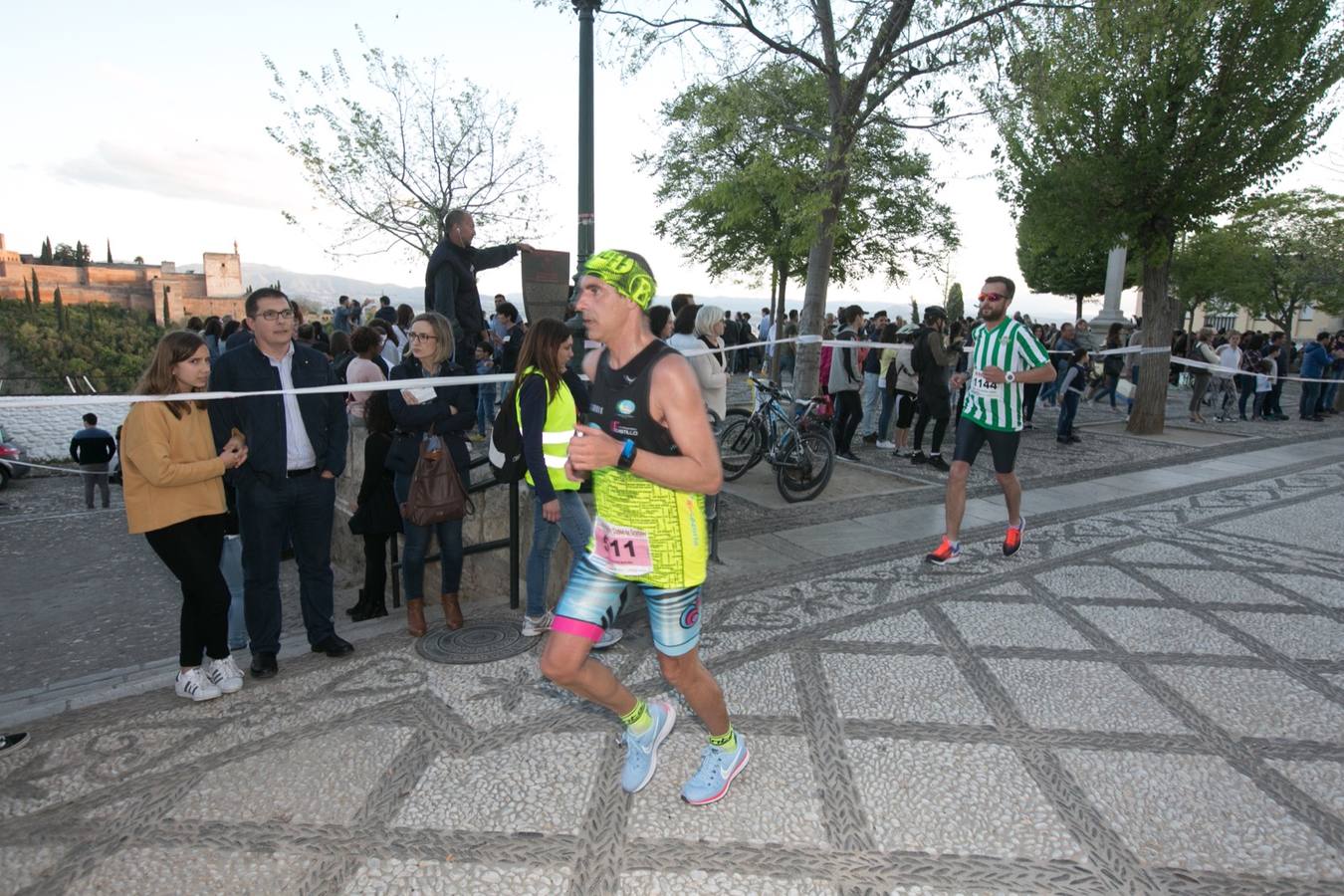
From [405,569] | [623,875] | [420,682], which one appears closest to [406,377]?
[405,569]

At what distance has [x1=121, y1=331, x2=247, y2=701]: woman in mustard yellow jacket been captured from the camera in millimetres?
3232

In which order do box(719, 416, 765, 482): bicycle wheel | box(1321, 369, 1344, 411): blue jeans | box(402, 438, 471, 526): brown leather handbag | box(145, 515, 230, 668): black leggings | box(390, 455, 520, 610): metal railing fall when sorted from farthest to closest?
box(1321, 369, 1344, 411): blue jeans, box(719, 416, 765, 482): bicycle wheel, box(390, 455, 520, 610): metal railing, box(402, 438, 471, 526): brown leather handbag, box(145, 515, 230, 668): black leggings

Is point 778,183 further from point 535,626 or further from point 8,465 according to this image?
point 8,465

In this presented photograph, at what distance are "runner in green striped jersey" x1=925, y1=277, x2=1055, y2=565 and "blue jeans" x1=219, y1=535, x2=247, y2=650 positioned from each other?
426 cm

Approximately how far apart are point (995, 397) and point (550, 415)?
3.33 meters

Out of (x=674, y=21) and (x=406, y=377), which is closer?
(x=406, y=377)

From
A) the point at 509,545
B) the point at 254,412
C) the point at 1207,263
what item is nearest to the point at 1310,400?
the point at 509,545

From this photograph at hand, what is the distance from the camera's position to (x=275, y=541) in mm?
3662

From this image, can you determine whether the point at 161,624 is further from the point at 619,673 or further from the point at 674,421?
the point at 674,421

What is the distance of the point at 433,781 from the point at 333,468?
5.50 ft

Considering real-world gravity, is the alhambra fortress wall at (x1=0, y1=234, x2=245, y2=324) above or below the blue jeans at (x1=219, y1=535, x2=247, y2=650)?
above

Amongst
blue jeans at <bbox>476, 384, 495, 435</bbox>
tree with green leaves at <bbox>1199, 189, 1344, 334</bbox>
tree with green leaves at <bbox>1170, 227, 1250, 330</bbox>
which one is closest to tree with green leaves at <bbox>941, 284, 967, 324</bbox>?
tree with green leaves at <bbox>1170, 227, 1250, 330</bbox>

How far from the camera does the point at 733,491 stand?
24.5 ft

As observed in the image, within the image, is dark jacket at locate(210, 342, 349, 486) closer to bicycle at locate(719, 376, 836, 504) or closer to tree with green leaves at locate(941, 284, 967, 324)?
bicycle at locate(719, 376, 836, 504)
